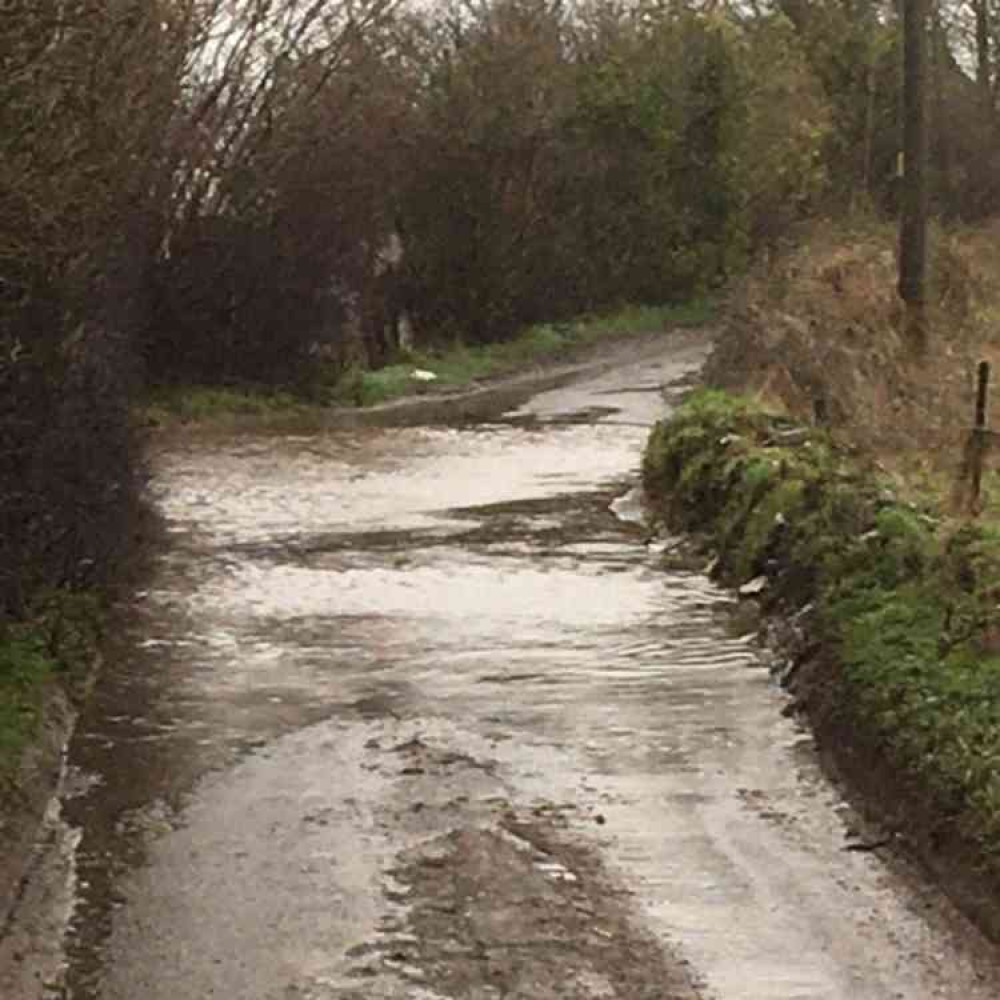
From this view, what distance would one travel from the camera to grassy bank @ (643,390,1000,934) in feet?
28.3

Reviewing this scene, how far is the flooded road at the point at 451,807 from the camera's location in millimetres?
7559

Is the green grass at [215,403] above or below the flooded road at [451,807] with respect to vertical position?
above

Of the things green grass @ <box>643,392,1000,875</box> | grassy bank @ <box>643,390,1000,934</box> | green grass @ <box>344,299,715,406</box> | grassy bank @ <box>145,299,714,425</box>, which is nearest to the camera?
grassy bank @ <box>643,390,1000,934</box>

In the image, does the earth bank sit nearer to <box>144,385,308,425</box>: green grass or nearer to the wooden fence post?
the wooden fence post

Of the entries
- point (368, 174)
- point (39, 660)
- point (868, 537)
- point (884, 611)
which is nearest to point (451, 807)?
point (884, 611)

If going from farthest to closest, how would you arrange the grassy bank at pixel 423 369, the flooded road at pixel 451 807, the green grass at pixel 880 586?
the grassy bank at pixel 423 369 < the green grass at pixel 880 586 < the flooded road at pixel 451 807

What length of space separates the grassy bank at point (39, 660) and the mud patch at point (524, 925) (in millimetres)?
2206

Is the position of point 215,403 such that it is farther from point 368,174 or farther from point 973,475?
point 973,475

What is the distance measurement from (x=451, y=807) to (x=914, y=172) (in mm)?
17670

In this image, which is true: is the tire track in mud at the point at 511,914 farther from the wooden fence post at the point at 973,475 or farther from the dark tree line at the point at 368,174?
the wooden fence post at the point at 973,475

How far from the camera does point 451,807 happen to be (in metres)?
9.48

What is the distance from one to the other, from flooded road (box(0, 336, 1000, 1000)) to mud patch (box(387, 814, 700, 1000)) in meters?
0.02

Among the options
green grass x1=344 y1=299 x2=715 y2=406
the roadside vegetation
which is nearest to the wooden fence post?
the roadside vegetation

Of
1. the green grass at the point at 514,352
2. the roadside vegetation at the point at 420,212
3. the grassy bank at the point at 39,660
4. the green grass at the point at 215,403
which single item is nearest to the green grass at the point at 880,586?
the roadside vegetation at the point at 420,212
